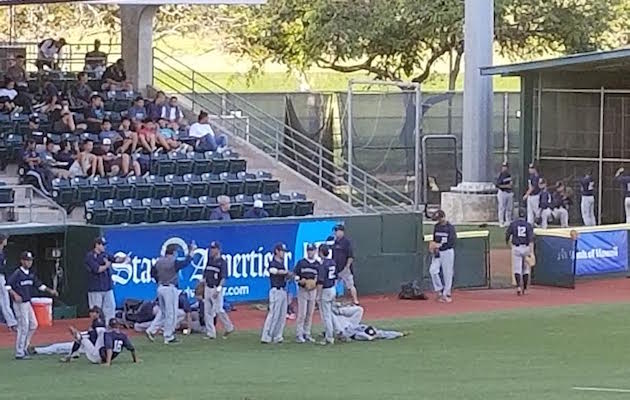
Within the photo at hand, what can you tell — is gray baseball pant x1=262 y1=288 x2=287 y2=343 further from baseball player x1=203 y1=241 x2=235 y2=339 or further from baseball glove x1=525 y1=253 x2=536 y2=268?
baseball glove x1=525 y1=253 x2=536 y2=268

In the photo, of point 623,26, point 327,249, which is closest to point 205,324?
point 327,249

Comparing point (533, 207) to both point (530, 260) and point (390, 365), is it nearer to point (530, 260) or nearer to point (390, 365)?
point (530, 260)

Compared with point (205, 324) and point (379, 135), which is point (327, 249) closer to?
point (205, 324)

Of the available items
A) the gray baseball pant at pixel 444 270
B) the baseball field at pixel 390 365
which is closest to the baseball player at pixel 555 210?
the gray baseball pant at pixel 444 270

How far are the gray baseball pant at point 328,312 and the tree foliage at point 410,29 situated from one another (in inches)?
1109

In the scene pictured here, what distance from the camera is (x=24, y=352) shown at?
67.2ft

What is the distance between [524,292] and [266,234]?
518 cm

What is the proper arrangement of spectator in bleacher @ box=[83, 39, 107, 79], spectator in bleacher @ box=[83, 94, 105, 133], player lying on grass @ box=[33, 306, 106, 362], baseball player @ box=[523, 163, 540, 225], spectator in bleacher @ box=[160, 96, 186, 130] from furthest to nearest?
baseball player @ box=[523, 163, 540, 225] → spectator in bleacher @ box=[83, 39, 107, 79] → spectator in bleacher @ box=[160, 96, 186, 130] → spectator in bleacher @ box=[83, 94, 105, 133] → player lying on grass @ box=[33, 306, 106, 362]

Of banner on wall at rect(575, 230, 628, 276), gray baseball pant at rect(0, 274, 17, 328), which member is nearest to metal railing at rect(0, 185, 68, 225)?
gray baseball pant at rect(0, 274, 17, 328)

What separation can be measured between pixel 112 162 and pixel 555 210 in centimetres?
1327

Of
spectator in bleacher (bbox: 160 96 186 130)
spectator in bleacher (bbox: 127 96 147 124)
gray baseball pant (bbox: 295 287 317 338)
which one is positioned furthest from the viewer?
spectator in bleacher (bbox: 160 96 186 130)

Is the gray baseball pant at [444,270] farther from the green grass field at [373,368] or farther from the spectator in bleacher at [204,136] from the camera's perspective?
the spectator in bleacher at [204,136]

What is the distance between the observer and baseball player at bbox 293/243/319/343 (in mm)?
21953

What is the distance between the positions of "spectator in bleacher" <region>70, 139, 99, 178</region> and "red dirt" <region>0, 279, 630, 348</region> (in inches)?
128
